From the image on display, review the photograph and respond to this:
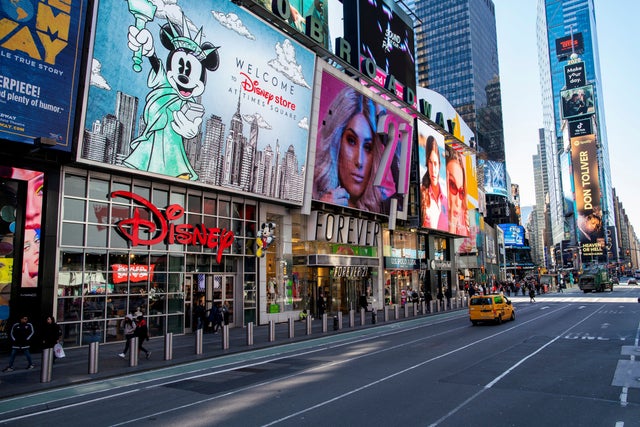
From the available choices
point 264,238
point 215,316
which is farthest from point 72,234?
point 264,238

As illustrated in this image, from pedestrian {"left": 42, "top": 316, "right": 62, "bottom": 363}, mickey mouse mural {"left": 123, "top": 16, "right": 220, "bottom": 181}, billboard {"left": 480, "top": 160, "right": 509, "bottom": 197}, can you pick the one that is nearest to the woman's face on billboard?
mickey mouse mural {"left": 123, "top": 16, "right": 220, "bottom": 181}

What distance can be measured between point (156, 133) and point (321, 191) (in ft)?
45.1

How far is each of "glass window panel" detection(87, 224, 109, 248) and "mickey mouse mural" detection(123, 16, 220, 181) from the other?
318 cm

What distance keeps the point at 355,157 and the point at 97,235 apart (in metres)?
20.3

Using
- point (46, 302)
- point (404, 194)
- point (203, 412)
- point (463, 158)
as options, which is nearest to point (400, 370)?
point (203, 412)

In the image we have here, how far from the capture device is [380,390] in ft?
34.4

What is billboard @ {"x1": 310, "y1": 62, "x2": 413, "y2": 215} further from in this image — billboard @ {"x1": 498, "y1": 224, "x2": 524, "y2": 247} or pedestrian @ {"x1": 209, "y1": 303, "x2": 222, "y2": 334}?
billboard @ {"x1": 498, "y1": 224, "x2": 524, "y2": 247}

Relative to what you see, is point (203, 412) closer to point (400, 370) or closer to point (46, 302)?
point (400, 370)

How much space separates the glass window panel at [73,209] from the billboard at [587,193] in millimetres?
177968

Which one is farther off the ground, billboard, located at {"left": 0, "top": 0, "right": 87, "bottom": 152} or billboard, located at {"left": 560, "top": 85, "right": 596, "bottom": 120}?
billboard, located at {"left": 560, "top": 85, "right": 596, "bottom": 120}

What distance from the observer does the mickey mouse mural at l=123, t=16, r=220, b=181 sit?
2059cm

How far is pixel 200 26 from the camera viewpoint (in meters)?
22.9

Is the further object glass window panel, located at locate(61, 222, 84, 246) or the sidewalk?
glass window panel, located at locate(61, 222, 84, 246)

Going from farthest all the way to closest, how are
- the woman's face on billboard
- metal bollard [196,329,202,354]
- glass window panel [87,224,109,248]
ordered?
the woman's face on billboard → glass window panel [87,224,109,248] → metal bollard [196,329,202,354]
